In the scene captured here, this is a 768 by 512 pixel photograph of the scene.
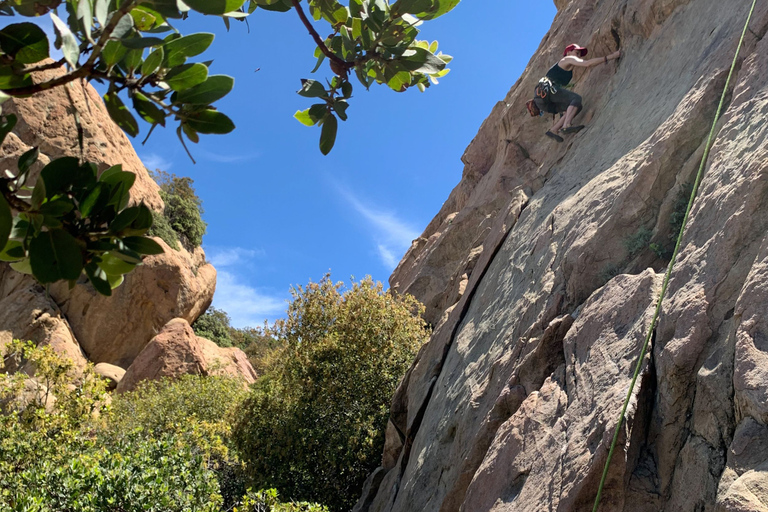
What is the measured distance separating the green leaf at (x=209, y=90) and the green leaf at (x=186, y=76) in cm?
1

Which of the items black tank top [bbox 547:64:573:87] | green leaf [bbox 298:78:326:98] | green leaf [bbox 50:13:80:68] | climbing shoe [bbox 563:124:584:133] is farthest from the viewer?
black tank top [bbox 547:64:573:87]

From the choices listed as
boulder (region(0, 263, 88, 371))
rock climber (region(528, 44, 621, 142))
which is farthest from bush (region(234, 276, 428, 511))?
boulder (region(0, 263, 88, 371))

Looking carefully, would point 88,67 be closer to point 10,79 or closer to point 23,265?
point 10,79

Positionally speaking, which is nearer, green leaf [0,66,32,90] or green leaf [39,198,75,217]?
green leaf [39,198,75,217]

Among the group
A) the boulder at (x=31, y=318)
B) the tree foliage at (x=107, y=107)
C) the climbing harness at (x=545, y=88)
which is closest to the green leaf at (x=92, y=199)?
the tree foliage at (x=107, y=107)

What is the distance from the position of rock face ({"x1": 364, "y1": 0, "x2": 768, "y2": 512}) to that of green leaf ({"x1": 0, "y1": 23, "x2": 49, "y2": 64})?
13.5ft

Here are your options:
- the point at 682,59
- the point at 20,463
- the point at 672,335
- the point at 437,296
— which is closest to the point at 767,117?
the point at 672,335

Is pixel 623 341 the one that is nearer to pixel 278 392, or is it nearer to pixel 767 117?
pixel 767 117

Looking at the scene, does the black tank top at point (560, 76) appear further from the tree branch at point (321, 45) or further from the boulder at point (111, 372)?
the boulder at point (111, 372)

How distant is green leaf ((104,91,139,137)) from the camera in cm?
193

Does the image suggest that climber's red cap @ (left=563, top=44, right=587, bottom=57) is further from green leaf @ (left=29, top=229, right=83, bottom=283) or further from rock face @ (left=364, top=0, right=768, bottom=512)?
green leaf @ (left=29, top=229, right=83, bottom=283)

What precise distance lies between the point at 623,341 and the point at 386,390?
23.6ft

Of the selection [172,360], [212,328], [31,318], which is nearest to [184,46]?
[172,360]

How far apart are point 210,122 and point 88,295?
23704 millimetres
